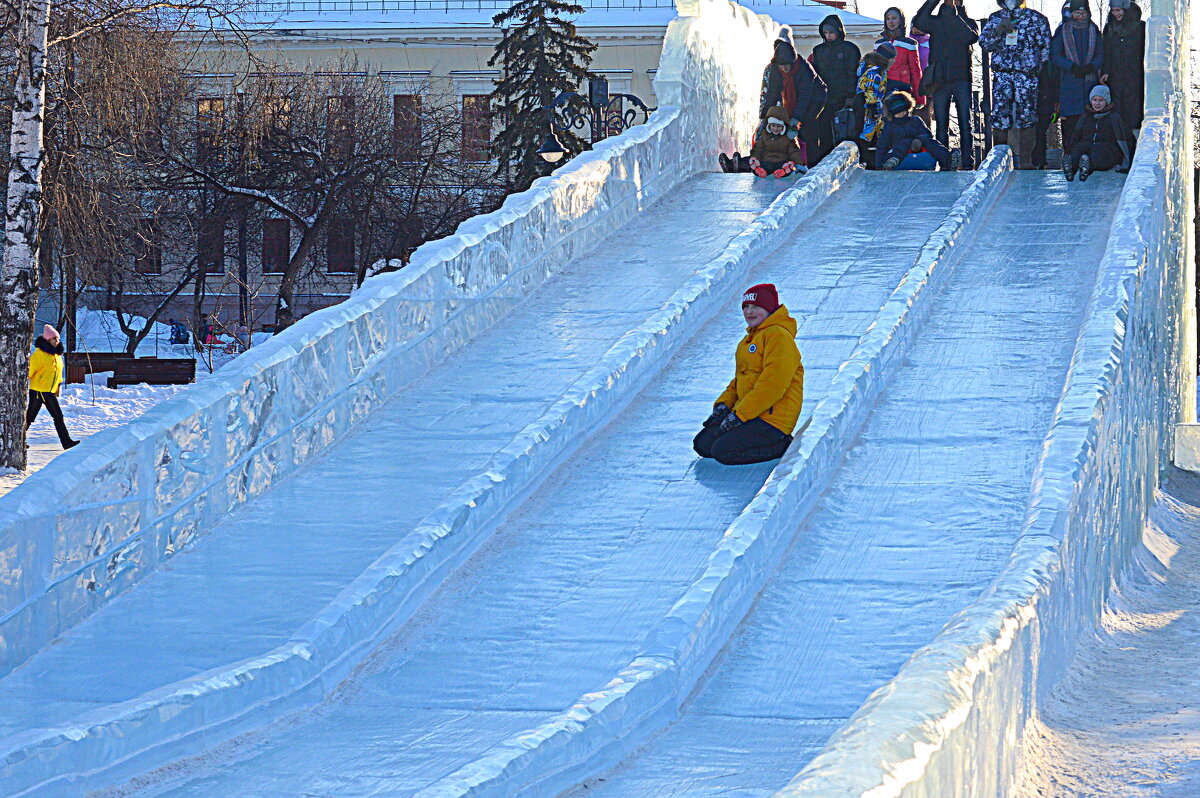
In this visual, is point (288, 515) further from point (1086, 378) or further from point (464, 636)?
point (1086, 378)

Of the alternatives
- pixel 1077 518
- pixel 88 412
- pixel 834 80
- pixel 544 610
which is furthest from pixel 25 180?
pixel 1077 518

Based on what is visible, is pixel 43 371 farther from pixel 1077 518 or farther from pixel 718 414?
pixel 1077 518

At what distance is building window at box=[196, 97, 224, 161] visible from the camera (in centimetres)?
3406

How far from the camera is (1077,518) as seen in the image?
6.67m

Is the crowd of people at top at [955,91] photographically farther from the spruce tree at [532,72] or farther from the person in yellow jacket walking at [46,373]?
the spruce tree at [532,72]

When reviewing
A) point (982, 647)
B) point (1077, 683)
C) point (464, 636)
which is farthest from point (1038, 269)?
point (982, 647)

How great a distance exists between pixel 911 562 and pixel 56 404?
12.6 meters

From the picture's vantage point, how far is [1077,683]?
644 centimetres

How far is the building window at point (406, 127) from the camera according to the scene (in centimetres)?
3550

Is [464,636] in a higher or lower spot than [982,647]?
lower

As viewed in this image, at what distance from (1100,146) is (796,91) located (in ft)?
11.2

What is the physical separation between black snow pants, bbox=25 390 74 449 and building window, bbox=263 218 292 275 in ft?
75.8

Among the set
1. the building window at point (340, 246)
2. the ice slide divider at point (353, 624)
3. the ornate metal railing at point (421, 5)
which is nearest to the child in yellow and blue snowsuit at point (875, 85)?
the ice slide divider at point (353, 624)

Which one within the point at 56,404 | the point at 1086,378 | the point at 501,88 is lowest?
the point at 56,404
